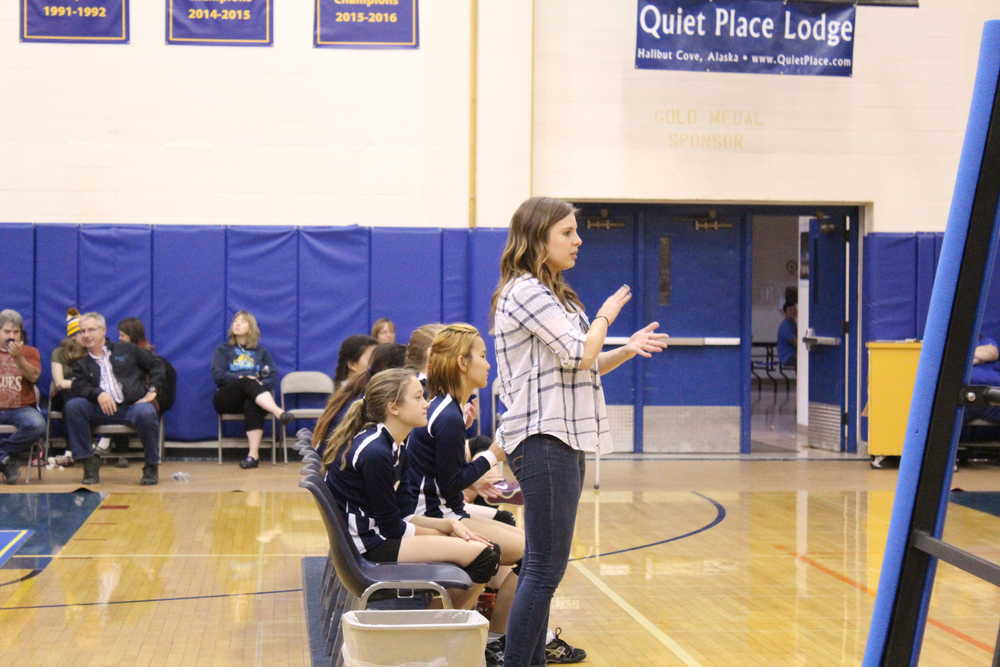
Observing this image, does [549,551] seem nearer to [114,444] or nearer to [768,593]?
[768,593]

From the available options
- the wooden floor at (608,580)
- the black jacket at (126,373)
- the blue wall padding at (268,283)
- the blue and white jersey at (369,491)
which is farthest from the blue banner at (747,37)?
the blue and white jersey at (369,491)

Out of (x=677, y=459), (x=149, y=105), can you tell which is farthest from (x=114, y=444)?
(x=677, y=459)

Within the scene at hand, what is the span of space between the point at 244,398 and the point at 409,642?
758cm

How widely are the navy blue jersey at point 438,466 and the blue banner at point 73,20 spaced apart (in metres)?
7.82

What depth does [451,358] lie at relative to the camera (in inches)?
181

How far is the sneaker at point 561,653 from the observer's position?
15.6ft

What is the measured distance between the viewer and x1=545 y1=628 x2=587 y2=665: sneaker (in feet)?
15.6

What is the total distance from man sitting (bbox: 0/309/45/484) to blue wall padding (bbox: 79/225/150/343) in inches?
42.1

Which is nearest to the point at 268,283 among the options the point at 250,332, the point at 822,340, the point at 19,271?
the point at 250,332

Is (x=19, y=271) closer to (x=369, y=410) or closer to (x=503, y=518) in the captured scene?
(x=503, y=518)

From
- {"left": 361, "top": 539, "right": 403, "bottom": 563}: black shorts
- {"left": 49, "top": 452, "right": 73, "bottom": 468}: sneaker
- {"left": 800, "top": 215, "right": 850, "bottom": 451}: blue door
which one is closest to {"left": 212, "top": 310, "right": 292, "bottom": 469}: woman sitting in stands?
{"left": 49, "top": 452, "right": 73, "bottom": 468}: sneaker

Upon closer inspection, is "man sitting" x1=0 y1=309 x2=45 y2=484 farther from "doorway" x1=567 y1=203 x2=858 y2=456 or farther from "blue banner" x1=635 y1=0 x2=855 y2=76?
"blue banner" x1=635 y1=0 x2=855 y2=76

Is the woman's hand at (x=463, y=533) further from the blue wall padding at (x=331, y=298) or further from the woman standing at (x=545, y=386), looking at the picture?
the blue wall padding at (x=331, y=298)

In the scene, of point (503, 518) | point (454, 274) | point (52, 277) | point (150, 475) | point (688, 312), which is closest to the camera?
point (503, 518)
